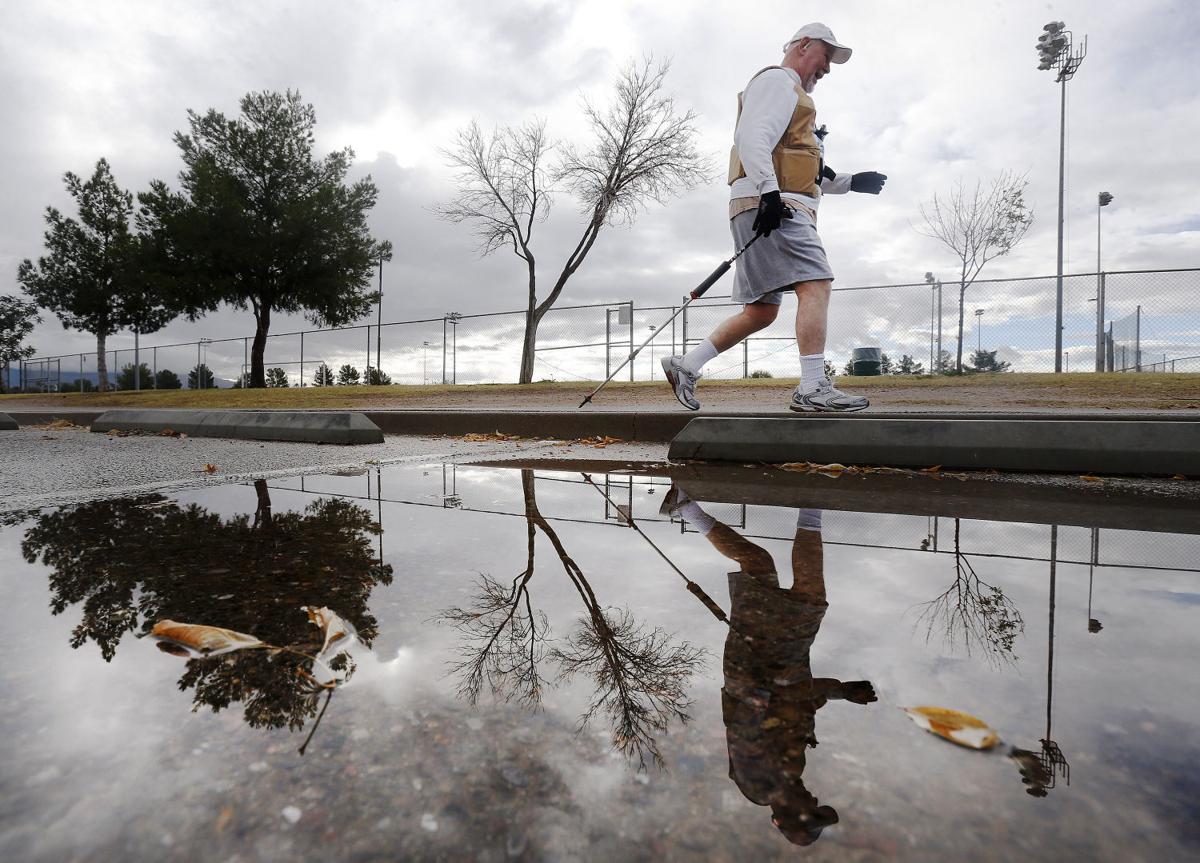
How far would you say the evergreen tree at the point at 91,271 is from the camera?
28.3m

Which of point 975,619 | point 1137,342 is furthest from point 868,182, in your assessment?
point 1137,342

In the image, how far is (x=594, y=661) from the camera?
38.7 inches

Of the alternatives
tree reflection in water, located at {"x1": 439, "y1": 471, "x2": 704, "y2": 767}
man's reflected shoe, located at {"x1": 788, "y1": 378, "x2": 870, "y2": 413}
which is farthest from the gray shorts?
tree reflection in water, located at {"x1": 439, "y1": 471, "x2": 704, "y2": 767}

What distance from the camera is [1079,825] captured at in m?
0.60

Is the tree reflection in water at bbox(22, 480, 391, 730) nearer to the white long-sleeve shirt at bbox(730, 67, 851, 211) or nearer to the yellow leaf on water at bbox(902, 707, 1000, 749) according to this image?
the yellow leaf on water at bbox(902, 707, 1000, 749)

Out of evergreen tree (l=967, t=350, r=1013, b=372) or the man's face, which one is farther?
evergreen tree (l=967, t=350, r=1013, b=372)

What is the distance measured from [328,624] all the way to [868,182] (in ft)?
16.5

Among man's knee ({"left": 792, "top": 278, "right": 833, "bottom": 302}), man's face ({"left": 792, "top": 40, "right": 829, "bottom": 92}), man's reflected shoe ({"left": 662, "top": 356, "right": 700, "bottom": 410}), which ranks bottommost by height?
man's reflected shoe ({"left": 662, "top": 356, "right": 700, "bottom": 410})

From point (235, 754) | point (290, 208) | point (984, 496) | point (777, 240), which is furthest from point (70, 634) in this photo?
point (290, 208)

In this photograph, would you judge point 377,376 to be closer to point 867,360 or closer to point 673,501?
point 867,360

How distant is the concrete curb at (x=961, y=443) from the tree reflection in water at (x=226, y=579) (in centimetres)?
220

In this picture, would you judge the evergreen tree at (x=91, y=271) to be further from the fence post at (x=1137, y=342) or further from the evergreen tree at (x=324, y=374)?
the fence post at (x=1137, y=342)

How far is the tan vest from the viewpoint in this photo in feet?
13.8

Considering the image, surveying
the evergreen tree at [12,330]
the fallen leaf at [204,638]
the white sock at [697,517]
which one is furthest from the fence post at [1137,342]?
the evergreen tree at [12,330]
